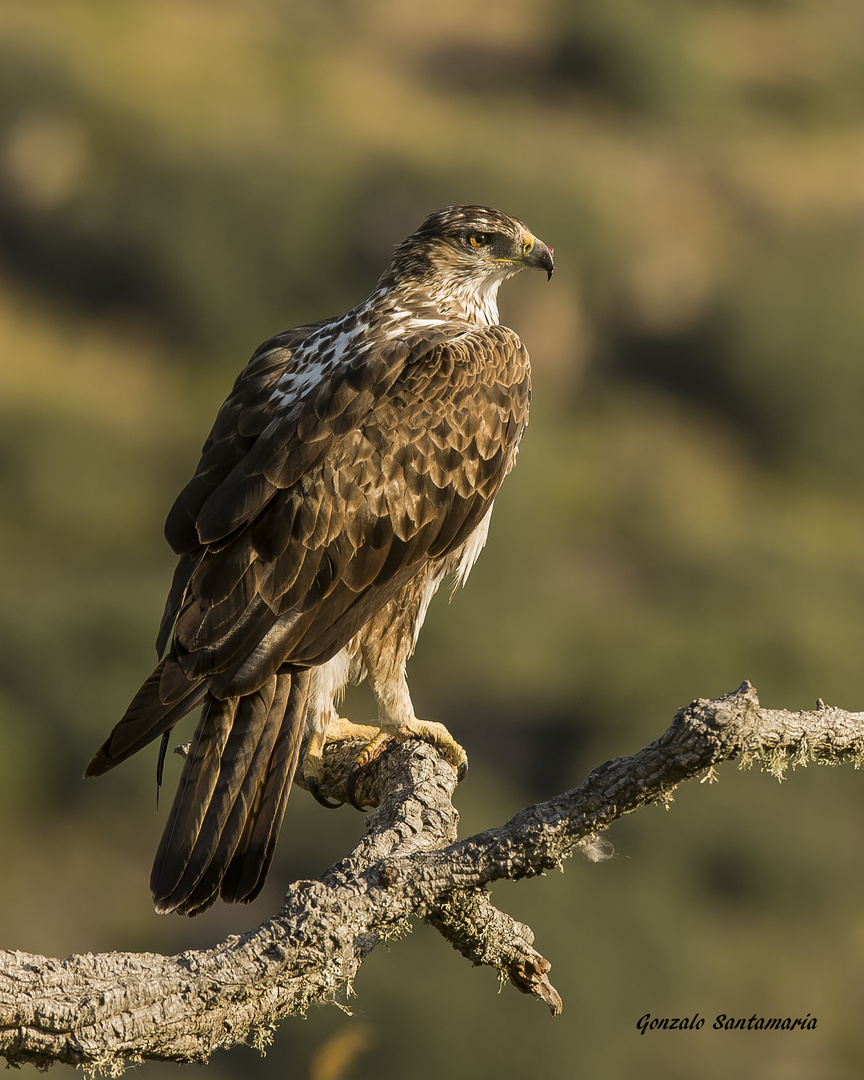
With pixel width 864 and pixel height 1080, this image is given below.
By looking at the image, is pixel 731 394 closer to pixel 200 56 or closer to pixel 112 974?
pixel 200 56

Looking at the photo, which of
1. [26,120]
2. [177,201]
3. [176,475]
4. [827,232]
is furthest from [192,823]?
[827,232]

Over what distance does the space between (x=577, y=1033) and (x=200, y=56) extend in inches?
1389

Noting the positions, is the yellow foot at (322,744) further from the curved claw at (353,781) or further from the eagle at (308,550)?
the curved claw at (353,781)

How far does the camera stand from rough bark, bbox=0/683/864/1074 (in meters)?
3.66

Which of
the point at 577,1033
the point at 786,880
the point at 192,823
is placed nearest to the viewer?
the point at 192,823

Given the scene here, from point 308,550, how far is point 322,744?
3.67 ft

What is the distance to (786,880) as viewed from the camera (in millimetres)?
23594

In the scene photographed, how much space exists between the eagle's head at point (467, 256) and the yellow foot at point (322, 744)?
7.23 feet

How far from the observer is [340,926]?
4.10m

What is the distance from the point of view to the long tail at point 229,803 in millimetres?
4730

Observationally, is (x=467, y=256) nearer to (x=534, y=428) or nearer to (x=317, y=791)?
(x=317, y=791)

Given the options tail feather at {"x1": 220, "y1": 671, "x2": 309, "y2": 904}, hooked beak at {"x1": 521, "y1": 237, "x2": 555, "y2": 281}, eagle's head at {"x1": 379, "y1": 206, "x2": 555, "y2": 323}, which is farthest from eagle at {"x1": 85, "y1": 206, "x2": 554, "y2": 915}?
hooked beak at {"x1": 521, "y1": 237, "x2": 555, "y2": 281}

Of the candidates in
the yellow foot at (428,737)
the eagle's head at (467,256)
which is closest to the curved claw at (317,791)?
the yellow foot at (428,737)

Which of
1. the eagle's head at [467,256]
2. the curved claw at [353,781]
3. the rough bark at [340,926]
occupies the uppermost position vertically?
the eagle's head at [467,256]
